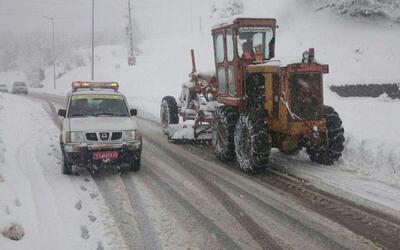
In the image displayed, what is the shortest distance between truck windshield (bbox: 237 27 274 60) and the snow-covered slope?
0.46m

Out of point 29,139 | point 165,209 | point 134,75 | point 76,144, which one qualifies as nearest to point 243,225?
point 165,209

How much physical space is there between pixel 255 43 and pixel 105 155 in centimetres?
455

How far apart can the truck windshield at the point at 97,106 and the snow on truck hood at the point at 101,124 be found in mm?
358

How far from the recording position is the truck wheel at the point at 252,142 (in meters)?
9.66

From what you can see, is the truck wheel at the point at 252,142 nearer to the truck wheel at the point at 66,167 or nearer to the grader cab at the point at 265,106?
the grader cab at the point at 265,106

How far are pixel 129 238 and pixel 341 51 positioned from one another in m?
27.1

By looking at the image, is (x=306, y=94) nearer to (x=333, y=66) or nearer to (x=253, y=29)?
(x=253, y=29)

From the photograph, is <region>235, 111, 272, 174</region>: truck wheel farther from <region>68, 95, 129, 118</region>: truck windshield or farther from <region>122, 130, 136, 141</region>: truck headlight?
<region>68, 95, 129, 118</region>: truck windshield

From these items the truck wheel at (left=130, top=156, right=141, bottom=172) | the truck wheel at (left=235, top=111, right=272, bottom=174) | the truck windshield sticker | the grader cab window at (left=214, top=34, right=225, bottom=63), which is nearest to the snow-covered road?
Result: the truck wheel at (left=130, top=156, right=141, bottom=172)

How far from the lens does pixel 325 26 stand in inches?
1375

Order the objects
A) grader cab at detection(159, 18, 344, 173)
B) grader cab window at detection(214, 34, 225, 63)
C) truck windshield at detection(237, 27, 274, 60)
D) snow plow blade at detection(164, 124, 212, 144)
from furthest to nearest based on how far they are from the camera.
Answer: snow plow blade at detection(164, 124, 212, 144) < grader cab window at detection(214, 34, 225, 63) < truck windshield at detection(237, 27, 274, 60) < grader cab at detection(159, 18, 344, 173)

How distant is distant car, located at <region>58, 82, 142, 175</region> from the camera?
983 centimetres

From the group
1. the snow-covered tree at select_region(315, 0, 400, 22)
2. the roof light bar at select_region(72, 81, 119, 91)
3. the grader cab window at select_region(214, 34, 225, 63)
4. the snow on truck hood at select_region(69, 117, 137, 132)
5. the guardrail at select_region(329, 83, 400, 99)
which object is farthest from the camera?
the snow-covered tree at select_region(315, 0, 400, 22)

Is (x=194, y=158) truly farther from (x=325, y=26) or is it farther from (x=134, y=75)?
(x=134, y=75)
